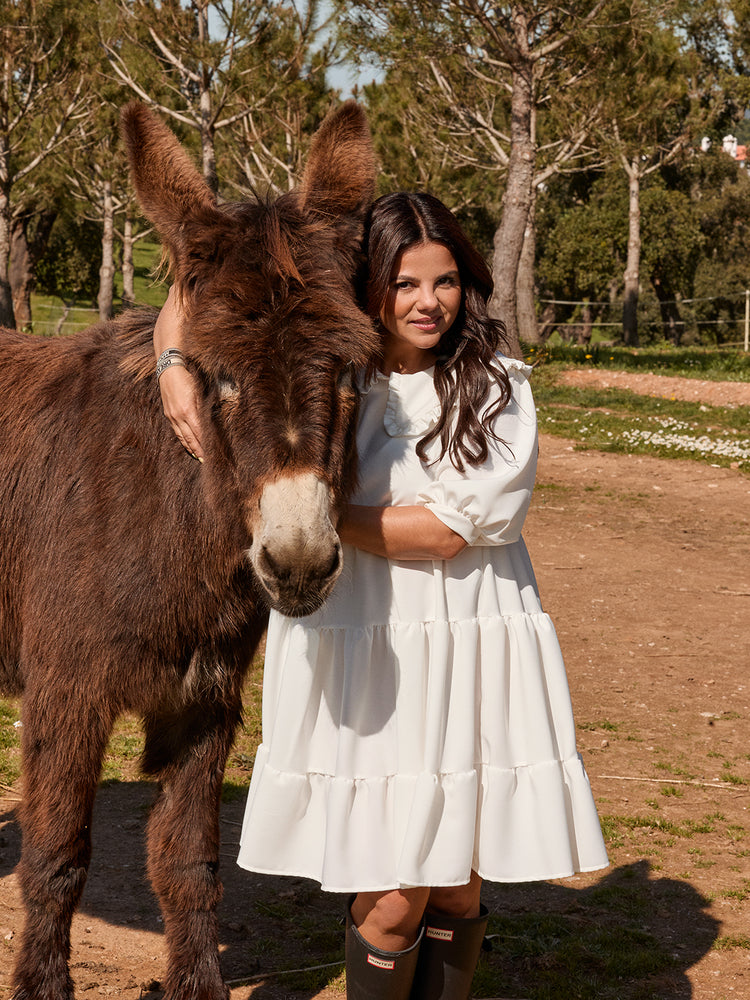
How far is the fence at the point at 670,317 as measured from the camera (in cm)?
3609

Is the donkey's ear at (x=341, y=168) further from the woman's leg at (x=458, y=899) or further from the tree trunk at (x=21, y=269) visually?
the tree trunk at (x=21, y=269)

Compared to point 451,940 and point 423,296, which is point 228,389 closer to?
point 423,296

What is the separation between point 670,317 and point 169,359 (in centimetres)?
3534

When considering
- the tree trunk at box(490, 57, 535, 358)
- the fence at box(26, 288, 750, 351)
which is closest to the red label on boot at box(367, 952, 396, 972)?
the tree trunk at box(490, 57, 535, 358)

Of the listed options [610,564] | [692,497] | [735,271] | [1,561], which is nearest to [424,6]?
[692,497]

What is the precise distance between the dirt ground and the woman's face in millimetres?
2090

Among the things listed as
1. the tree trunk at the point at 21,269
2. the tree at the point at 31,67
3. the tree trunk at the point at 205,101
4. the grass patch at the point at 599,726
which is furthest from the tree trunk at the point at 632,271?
the grass patch at the point at 599,726

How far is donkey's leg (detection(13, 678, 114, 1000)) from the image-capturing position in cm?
264

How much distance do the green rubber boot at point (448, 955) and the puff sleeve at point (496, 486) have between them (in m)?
1.00

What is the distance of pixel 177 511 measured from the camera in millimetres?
2553

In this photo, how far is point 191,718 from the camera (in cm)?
296

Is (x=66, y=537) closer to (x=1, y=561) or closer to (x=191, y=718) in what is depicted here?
(x=1, y=561)

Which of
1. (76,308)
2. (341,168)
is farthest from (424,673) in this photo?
(76,308)

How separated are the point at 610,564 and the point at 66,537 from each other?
5.86 m
